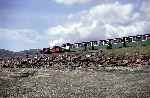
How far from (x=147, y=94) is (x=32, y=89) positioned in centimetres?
620

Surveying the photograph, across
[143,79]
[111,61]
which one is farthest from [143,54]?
[143,79]

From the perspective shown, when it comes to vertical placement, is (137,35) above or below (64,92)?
above

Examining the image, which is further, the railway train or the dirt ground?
the railway train

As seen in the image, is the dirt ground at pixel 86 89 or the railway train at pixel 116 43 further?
the railway train at pixel 116 43

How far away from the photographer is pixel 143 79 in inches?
739

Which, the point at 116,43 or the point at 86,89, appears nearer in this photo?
the point at 86,89

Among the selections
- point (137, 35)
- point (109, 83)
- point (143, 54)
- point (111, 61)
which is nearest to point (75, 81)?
point (109, 83)

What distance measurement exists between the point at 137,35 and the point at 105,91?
2475cm

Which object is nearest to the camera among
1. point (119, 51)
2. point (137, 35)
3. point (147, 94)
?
point (147, 94)

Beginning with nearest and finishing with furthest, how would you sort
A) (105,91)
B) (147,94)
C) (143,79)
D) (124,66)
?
(147,94)
(105,91)
(143,79)
(124,66)

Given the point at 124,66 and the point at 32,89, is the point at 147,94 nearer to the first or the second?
the point at 32,89

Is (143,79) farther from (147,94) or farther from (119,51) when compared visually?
(119,51)

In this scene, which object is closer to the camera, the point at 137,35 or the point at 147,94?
the point at 147,94

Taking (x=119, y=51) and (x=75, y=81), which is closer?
(x=75, y=81)
